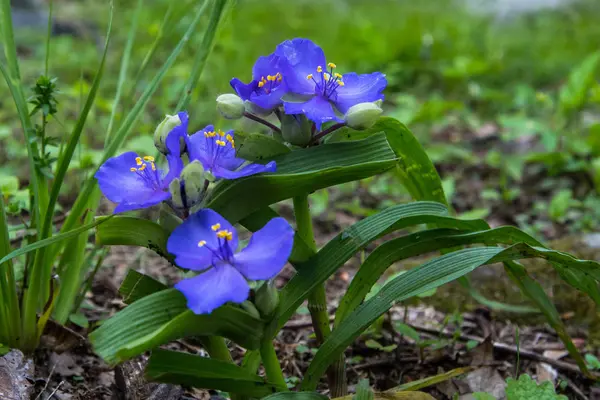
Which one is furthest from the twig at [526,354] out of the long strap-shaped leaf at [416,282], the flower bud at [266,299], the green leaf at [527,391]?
the flower bud at [266,299]

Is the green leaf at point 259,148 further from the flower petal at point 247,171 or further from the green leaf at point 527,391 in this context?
the green leaf at point 527,391

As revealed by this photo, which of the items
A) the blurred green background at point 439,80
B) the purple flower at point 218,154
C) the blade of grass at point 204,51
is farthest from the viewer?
the blurred green background at point 439,80

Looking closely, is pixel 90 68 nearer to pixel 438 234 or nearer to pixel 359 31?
pixel 359 31

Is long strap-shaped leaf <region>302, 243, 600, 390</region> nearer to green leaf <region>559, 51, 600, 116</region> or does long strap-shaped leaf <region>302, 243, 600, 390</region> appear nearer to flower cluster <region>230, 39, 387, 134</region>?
flower cluster <region>230, 39, 387, 134</region>

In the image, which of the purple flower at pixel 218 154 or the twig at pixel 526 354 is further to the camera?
the twig at pixel 526 354

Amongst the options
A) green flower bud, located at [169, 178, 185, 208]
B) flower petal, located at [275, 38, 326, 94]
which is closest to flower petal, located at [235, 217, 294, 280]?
green flower bud, located at [169, 178, 185, 208]

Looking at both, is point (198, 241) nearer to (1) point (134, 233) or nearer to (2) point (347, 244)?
(1) point (134, 233)
